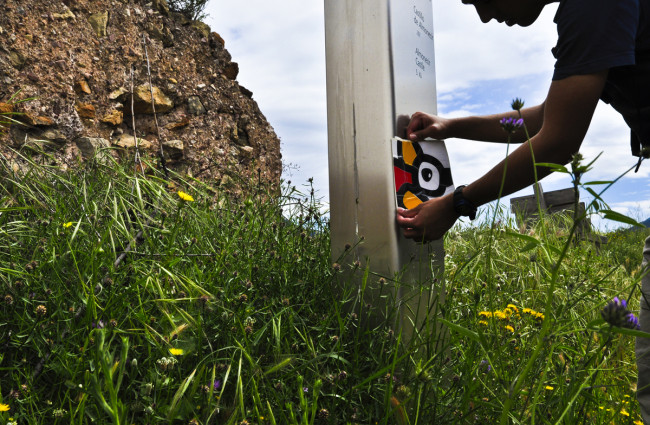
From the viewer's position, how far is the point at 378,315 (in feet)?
6.49

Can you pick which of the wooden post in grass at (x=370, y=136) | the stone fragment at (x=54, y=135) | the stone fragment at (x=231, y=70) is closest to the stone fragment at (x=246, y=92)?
the stone fragment at (x=231, y=70)

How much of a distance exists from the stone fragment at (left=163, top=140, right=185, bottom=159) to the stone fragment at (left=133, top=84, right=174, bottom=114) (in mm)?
334

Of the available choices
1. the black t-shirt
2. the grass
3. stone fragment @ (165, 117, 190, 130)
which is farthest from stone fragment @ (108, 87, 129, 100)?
the black t-shirt

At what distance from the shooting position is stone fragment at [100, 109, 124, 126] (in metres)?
4.41

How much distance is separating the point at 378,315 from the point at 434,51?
4.22 feet

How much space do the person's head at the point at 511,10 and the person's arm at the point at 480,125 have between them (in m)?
0.45

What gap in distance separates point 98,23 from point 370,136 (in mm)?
3636

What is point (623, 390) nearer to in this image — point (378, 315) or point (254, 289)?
point (378, 315)

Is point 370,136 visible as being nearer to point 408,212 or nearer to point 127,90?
point 408,212

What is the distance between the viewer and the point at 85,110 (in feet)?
14.0

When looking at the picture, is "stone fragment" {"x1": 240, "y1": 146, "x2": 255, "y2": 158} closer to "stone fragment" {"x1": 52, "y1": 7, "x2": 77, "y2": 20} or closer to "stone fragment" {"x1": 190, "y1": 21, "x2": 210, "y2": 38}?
"stone fragment" {"x1": 190, "y1": 21, "x2": 210, "y2": 38}

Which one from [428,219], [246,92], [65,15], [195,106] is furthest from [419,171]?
[246,92]

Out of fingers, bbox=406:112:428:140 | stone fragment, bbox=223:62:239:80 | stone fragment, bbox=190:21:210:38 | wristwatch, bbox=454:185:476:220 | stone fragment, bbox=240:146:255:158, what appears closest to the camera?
wristwatch, bbox=454:185:476:220

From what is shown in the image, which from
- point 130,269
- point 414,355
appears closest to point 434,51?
point 414,355
